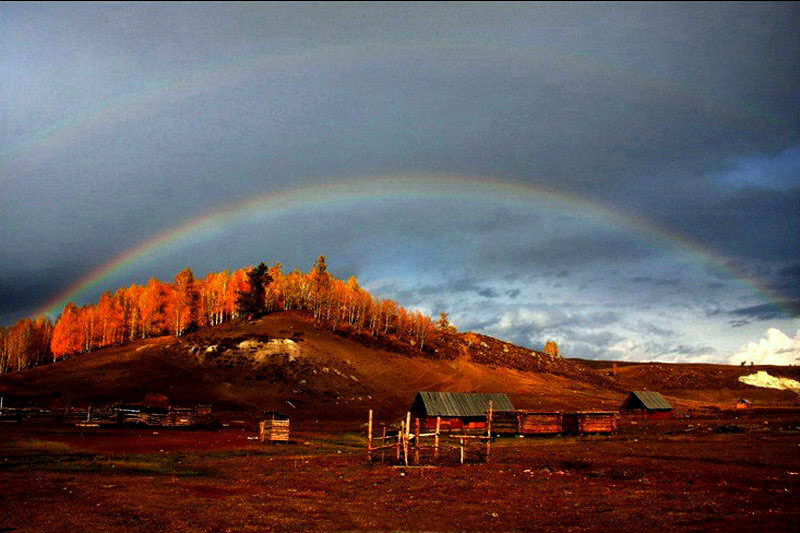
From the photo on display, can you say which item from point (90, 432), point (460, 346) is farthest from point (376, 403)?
point (460, 346)

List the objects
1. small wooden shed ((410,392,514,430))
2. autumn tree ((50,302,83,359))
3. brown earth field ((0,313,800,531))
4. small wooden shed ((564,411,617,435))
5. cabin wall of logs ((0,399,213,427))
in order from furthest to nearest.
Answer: autumn tree ((50,302,83,359))
small wooden shed ((410,392,514,430))
cabin wall of logs ((0,399,213,427))
small wooden shed ((564,411,617,435))
brown earth field ((0,313,800,531))

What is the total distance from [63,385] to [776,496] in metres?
93.6

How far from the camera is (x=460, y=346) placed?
152 meters

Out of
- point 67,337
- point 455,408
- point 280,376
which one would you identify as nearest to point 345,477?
point 455,408

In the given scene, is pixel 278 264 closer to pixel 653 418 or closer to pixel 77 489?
pixel 653 418

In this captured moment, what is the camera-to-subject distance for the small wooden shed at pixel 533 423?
57.0 m

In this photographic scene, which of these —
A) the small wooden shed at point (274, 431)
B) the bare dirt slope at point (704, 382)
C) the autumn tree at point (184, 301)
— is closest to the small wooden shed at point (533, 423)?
the small wooden shed at point (274, 431)

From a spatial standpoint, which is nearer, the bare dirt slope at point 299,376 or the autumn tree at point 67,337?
the bare dirt slope at point 299,376

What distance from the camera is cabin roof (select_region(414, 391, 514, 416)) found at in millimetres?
62938

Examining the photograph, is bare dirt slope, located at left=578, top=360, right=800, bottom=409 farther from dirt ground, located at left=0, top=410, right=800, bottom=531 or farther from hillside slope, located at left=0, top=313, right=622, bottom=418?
dirt ground, located at left=0, top=410, right=800, bottom=531

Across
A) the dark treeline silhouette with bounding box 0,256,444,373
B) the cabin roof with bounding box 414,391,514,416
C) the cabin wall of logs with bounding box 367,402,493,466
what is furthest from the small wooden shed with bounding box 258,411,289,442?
the dark treeline silhouette with bounding box 0,256,444,373

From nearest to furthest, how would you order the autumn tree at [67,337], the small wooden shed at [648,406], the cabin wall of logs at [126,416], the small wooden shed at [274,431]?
1. the small wooden shed at [274,431]
2. the cabin wall of logs at [126,416]
3. the small wooden shed at [648,406]
4. the autumn tree at [67,337]

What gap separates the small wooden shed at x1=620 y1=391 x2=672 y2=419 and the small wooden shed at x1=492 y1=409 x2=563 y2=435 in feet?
79.7

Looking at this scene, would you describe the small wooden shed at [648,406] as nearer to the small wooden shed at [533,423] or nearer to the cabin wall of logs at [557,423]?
the cabin wall of logs at [557,423]
